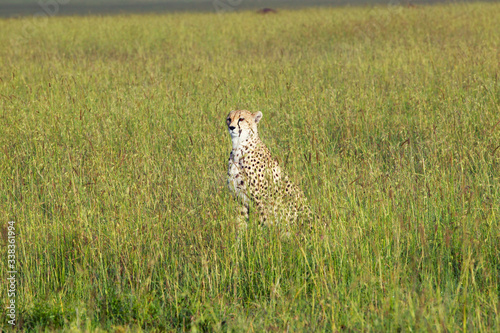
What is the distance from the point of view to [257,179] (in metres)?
3.31

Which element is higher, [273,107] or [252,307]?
[273,107]

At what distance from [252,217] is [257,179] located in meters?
0.59

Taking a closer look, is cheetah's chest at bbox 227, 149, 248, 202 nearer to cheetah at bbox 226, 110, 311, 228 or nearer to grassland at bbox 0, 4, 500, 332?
cheetah at bbox 226, 110, 311, 228

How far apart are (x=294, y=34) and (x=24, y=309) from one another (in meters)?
10.1

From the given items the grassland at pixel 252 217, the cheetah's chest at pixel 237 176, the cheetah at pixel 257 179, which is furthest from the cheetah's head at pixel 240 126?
the grassland at pixel 252 217

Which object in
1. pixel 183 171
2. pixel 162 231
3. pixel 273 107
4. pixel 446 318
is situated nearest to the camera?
pixel 446 318

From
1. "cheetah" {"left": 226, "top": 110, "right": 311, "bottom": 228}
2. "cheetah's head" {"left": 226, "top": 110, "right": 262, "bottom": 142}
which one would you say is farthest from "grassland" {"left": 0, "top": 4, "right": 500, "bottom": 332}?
"cheetah's head" {"left": 226, "top": 110, "right": 262, "bottom": 142}

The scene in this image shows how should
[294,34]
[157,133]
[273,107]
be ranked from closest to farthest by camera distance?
[157,133], [273,107], [294,34]

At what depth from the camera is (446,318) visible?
193 centimetres

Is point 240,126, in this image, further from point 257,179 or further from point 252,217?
point 252,217

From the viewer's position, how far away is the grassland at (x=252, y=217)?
2.18m

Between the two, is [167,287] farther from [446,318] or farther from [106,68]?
[106,68]

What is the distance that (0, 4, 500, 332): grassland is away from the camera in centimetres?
218

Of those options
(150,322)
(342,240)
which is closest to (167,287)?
(150,322)
